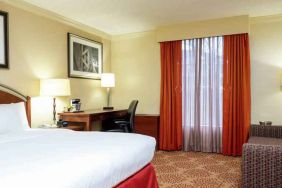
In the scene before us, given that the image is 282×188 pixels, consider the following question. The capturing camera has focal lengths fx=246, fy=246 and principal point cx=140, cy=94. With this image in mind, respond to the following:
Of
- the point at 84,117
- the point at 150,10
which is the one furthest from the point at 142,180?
the point at 150,10

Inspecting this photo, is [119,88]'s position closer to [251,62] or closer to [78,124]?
[78,124]

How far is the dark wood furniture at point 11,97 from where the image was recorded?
10.3 feet

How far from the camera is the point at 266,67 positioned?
4.29 m

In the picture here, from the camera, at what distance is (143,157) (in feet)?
7.18

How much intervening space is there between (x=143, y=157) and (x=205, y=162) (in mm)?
2105

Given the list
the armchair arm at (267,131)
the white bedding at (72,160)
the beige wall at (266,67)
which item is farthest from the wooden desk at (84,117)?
the beige wall at (266,67)

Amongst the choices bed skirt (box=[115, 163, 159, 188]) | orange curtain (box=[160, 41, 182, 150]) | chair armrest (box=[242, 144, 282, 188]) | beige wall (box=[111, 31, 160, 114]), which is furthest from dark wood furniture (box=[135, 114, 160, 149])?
bed skirt (box=[115, 163, 159, 188])

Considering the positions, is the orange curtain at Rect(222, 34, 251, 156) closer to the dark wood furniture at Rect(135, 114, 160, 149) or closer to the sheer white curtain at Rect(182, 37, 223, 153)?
the sheer white curtain at Rect(182, 37, 223, 153)

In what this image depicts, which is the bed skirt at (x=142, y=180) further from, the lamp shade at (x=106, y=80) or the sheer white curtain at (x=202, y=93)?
the lamp shade at (x=106, y=80)

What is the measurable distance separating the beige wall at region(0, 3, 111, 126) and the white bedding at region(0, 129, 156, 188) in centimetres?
120

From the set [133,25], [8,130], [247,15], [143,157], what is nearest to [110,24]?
[133,25]

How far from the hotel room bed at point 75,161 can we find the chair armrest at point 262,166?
1030 millimetres

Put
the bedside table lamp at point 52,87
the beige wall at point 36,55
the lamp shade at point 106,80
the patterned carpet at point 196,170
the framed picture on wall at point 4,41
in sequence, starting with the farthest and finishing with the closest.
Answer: the lamp shade at point 106,80, the bedside table lamp at point 52,87, the beige wall at point 36,55, the framed picture on wall at point 4,41, the patterned carpet at point 196,170

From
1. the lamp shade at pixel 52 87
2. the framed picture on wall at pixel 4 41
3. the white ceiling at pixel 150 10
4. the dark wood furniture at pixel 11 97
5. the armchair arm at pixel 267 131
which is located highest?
the white ceiling at pixel 150 10
